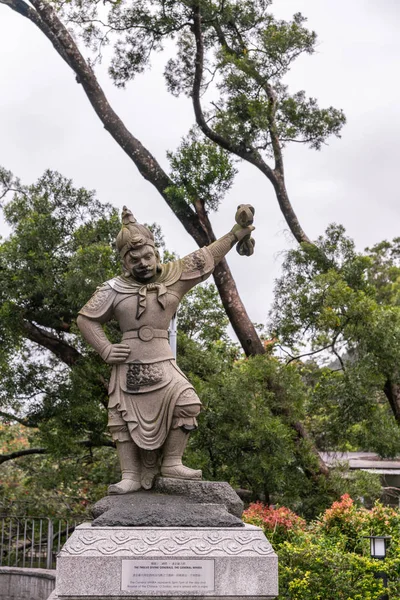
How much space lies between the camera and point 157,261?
5984 millimetres

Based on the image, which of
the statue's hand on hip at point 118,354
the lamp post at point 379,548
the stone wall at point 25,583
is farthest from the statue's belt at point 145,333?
the stone wall at point 25,583

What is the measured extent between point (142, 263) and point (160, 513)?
186 cm

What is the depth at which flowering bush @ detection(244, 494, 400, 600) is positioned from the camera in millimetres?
6582

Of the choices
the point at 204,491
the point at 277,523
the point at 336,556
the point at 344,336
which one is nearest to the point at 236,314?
the point at 344,336

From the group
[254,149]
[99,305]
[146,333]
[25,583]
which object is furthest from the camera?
[254,149]

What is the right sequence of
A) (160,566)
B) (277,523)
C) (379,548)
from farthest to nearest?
1. (277,523)
2. (379,548)
3. (160,566)

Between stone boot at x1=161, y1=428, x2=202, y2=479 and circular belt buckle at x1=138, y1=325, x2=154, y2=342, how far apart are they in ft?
2.29

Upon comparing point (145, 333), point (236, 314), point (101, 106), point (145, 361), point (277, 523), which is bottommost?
point (277, 523)

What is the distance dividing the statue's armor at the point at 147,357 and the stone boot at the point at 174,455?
0.20 ft

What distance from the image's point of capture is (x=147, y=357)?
18.5 feet

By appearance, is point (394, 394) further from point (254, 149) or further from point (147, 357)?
point (147, 357)

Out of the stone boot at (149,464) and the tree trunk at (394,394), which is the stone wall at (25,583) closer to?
the stone boot at (149,464)

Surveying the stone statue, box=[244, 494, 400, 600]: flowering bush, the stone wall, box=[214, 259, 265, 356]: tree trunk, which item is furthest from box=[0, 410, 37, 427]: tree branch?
the stone statue

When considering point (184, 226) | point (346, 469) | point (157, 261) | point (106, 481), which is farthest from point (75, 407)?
point (157, 261)
